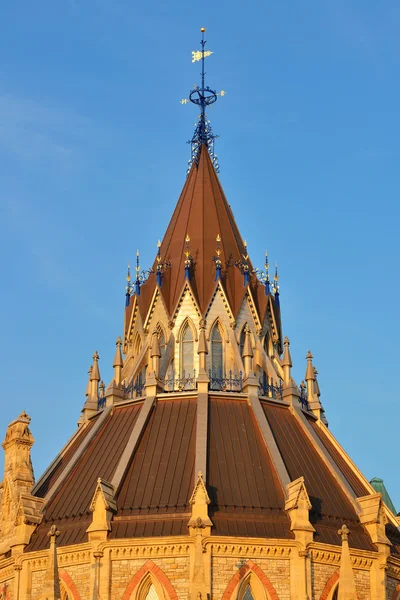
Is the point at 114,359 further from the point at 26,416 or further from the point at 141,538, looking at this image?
the point at 141,538

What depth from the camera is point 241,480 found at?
154 feet

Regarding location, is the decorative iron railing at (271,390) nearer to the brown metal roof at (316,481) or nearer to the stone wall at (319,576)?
the brown metal roof at (316,481)

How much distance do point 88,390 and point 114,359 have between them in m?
1.83

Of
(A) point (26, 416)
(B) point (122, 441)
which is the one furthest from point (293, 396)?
(A) point (26, 416)

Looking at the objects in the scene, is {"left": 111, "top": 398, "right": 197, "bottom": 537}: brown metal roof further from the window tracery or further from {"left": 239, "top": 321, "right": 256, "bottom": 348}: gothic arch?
{"left": 239, "top": 321, "right": 256, "bottom": 348}: gothic arch

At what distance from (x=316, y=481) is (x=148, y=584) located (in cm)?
836

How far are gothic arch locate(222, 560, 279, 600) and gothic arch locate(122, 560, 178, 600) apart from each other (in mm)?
2002

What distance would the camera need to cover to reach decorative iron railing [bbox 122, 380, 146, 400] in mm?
53375

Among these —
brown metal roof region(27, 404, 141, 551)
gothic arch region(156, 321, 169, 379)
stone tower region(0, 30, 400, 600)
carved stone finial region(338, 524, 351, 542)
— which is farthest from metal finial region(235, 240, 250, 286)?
carved stone finial region(338, 524, 351, 542)

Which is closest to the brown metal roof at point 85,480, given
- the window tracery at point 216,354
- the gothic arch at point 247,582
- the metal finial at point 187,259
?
the window tracery at point 216,354

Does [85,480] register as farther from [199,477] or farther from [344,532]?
[344,532]

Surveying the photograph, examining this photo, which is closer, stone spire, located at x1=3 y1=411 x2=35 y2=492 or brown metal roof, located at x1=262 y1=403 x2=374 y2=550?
brown metal roof, located at x1=262 y1=403 x2=374 y2=550

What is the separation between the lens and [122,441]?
49812 millimetres

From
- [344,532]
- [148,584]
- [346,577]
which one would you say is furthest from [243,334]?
[346,577]
